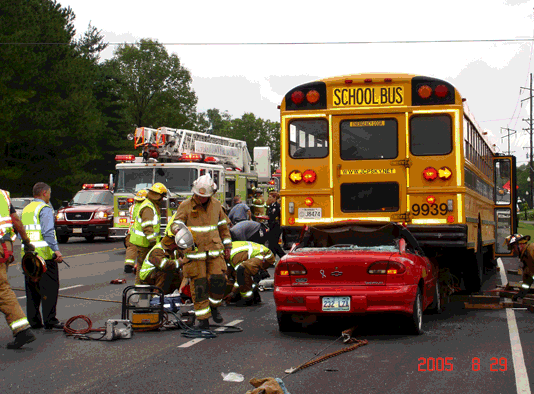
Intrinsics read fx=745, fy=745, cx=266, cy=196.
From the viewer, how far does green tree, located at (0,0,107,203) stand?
3831 centimetres

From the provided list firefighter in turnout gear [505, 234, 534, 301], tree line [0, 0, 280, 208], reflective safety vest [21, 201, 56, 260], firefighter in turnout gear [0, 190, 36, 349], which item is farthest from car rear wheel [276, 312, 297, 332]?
tree line [0, 0, 280, 208]

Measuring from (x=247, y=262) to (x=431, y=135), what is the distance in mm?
3221

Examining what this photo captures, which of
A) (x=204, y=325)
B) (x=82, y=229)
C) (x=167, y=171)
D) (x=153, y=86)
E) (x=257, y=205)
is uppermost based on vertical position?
(x=153, y=86)

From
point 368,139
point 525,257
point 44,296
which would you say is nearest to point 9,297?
point 44,296

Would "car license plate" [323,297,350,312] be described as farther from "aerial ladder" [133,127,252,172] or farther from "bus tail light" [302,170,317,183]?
"aerial ladder" [133,127,252,172]

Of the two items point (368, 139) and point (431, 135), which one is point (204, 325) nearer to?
point (368, 139)

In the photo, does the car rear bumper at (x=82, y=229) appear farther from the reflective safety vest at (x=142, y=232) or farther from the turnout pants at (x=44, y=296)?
the turnout pants at (x=44, y=296)

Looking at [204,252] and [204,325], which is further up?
[204,252]

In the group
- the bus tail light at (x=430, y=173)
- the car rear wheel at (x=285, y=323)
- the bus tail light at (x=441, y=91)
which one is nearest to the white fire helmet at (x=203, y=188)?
the car rear wheel at (x=285, y=323)

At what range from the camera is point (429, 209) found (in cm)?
1067

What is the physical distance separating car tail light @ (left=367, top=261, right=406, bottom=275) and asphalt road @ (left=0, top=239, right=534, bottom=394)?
22.7 inches

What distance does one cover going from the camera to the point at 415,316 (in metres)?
8.39

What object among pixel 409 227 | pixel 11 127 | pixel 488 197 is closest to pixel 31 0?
pixel 11 127

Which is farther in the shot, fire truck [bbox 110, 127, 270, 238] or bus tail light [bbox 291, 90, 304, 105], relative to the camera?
fire truck [bbox 110, 127, 270, 238]
